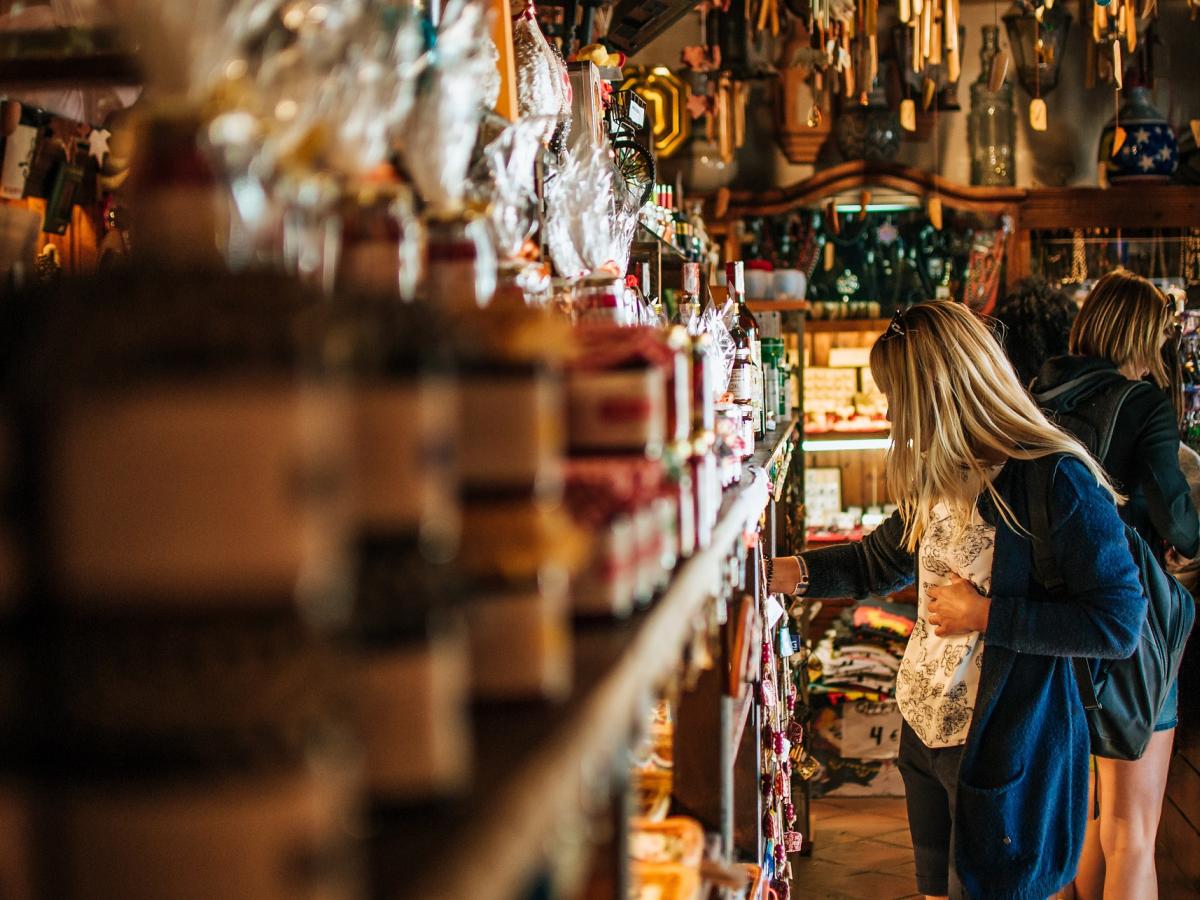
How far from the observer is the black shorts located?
8.66ft

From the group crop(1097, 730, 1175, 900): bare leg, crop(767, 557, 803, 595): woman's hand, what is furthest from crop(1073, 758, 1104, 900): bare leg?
crop(767, 557, 803, 595): woman's hand

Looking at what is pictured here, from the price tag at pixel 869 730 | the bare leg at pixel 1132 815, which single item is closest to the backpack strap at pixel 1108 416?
the bare leg at pixel 1132 815

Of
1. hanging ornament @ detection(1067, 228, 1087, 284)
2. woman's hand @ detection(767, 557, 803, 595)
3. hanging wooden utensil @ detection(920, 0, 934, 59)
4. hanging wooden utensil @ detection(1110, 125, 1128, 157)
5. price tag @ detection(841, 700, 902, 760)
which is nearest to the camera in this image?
woman's hand @ detection(767, 557, 803, 595)

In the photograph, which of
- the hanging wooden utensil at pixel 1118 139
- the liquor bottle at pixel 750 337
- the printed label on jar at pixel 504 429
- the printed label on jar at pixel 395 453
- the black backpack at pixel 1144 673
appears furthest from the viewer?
the hanging wooden utensil at pixel 1118 139

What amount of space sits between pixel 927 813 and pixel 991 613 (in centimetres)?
54

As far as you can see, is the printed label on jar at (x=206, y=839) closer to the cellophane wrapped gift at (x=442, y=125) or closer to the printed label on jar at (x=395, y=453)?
the printed label on jar at (x=395, y=453)

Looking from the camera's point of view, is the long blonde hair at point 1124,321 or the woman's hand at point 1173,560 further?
the woman's hand at point 1173,560

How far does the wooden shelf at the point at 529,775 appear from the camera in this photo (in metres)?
0.46

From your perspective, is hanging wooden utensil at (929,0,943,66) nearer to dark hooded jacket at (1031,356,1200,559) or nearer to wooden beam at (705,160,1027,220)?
dark hooded jacket at (1031,356,1200,559)

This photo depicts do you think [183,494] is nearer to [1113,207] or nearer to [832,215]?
[832,215]

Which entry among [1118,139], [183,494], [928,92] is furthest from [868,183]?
[183,494]

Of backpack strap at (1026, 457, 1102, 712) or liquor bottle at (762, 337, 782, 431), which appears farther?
liquor bottle at (762, 337, 782, 431)

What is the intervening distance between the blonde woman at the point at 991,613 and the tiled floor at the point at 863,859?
1.90 meters

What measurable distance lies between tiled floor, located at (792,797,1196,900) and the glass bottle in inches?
125
